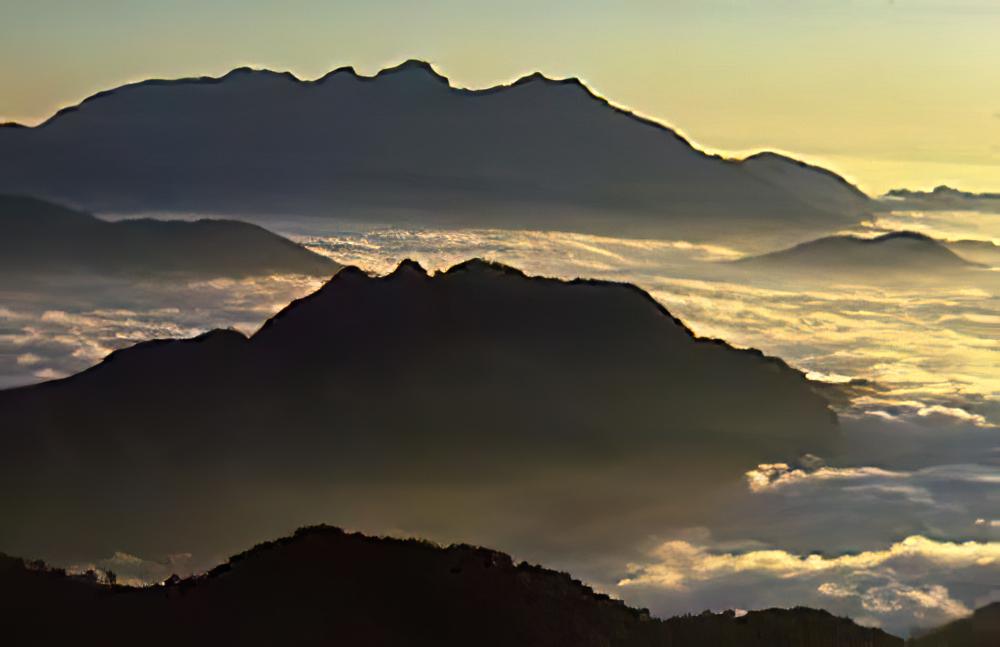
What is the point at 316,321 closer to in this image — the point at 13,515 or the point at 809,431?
the point at 13,515

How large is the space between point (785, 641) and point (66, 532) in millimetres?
89026

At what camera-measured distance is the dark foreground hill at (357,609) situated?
2879 inches

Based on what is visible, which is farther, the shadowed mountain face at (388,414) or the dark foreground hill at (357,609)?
the shadowed mountain face at (388,414)

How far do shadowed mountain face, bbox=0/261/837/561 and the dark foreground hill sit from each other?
64.4m

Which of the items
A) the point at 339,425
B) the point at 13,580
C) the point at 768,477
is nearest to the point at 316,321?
the point at 339,425

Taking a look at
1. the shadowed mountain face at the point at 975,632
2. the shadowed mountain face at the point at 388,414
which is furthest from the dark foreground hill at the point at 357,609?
the shadowed mountain face at the point at 388,414

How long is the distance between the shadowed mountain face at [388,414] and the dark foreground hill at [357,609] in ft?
211

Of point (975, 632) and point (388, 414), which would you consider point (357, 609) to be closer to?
point (975, 632)

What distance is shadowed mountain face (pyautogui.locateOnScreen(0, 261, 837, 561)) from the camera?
15762 centimetres

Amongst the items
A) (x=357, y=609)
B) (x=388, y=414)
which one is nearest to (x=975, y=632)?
(x=357, y=609)

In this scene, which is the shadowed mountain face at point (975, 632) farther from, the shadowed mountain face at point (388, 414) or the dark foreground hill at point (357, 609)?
the shadowed mountain face at point (388, 414)

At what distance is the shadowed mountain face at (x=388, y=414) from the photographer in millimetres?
157625

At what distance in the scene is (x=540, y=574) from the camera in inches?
3125

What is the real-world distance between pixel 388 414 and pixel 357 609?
111 meters
